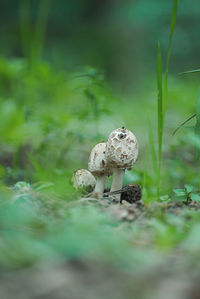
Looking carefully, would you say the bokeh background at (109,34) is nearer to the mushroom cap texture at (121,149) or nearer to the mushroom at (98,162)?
the mushroom at (98,162)

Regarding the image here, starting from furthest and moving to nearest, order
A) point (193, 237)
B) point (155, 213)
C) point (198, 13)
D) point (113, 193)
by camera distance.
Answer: point (198, 13)
point (113, 193)
point (155, 213)
point (193, 237)

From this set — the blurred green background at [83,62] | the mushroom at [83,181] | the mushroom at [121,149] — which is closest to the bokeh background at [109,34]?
the blurred green background at [83,62]

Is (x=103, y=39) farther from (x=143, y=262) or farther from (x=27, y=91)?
(x=143, y=262)

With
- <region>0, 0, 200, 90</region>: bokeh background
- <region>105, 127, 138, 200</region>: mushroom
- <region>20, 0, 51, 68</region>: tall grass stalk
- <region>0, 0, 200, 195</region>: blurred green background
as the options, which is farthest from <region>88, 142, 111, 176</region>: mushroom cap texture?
<region>0, 0, 200, 90</region>: bokeh background

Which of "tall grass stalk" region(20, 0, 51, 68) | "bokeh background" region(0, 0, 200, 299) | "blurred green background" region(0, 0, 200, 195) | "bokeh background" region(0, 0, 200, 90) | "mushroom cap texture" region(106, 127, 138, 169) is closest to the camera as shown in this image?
"bokeh background" region(0, 0, 200, 299)

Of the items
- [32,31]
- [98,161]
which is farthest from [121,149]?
[32,31]

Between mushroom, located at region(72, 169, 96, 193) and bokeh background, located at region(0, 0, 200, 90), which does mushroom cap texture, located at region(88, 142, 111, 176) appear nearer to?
mushroom, located at region(72, 169, 96, 193)

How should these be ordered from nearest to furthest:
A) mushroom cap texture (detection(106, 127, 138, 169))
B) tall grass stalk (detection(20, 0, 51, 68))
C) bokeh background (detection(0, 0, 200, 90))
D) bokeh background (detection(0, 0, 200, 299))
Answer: bokeh background (detection(0, 0, 200, 299))
mushroom cap texture (detection(106, 127, 138, 169))
tall grass stalk (detection(20, 0, 51, 68))
bokeh background (detection(0, 0, 200, 90))

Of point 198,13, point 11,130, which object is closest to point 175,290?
point 11,130
